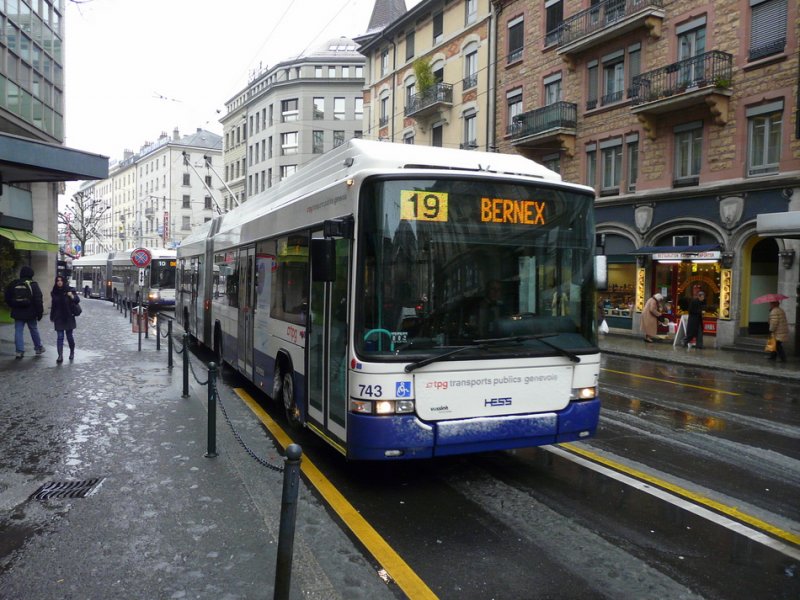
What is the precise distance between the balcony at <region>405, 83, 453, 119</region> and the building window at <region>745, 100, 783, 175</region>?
54.7 feet

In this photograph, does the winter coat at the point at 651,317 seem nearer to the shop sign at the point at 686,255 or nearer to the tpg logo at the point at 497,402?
the shop sign at the point at 686,255

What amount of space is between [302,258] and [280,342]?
4.21ft

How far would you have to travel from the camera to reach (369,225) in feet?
16.8

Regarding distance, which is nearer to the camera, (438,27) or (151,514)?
(151,514)

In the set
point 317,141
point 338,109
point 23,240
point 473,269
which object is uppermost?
point 338,109

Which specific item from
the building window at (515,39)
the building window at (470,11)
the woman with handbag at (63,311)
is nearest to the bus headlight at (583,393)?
the woman with handbag at (63,311)

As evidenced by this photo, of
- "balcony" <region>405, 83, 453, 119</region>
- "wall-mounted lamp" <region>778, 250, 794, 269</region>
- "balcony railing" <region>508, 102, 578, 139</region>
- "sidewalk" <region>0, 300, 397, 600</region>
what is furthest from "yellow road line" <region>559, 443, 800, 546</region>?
"balcony" <region>405, 83, 453, 119</region>

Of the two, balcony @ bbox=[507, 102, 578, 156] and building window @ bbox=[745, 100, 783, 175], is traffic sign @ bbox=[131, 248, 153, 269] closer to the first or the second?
balcony @ bbox=[507, 102, 578, 156]

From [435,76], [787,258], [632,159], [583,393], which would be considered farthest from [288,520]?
[435,76]

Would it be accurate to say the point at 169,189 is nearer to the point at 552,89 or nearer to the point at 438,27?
the point at 438,27

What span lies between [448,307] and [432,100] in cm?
3035

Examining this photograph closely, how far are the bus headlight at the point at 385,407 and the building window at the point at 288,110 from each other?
6229 centimetres

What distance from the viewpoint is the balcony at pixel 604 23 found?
2219 cm

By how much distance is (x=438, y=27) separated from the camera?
34781 mm
